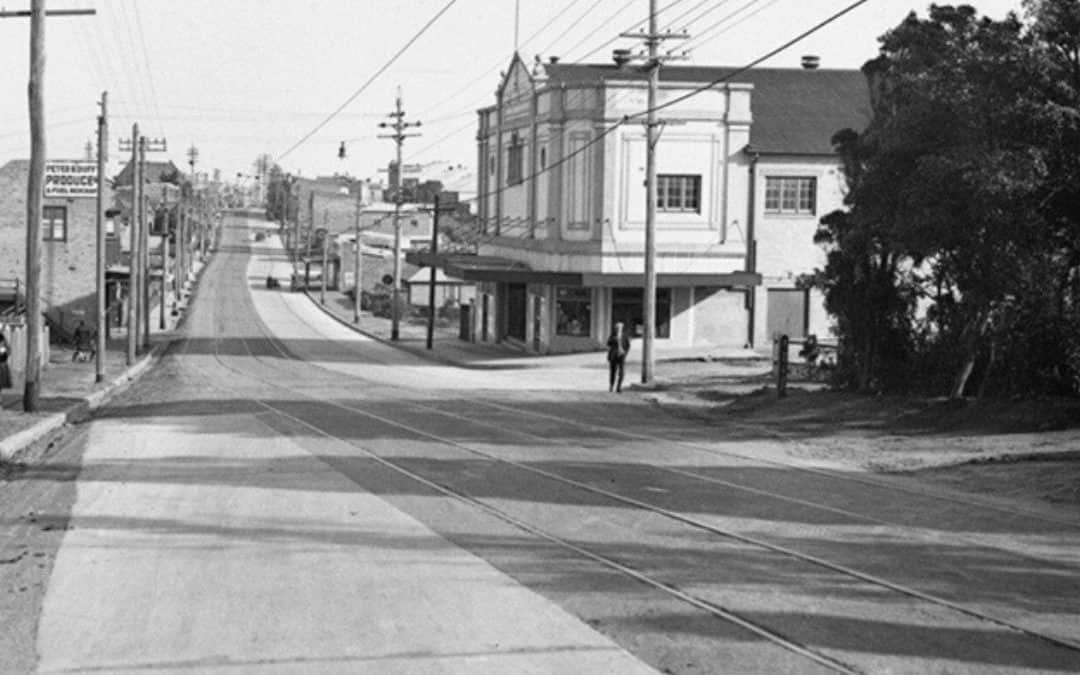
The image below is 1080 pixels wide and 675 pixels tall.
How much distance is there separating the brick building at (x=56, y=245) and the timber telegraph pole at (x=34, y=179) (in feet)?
123

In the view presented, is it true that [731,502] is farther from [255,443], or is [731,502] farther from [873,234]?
[873,234]

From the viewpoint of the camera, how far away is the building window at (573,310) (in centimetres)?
5459

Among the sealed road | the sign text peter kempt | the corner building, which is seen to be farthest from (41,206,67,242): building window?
the sealed road

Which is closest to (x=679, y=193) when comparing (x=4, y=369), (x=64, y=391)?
(x=64, y=391)

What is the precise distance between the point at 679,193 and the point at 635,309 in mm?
4584

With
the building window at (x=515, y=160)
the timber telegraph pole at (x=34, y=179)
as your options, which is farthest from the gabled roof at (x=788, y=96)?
the timber telegraph pole at (x=34, y=179)

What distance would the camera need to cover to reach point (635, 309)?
178 ft

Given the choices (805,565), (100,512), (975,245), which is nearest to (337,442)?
(100,512)

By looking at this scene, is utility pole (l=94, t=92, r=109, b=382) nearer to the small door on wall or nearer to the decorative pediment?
the decorative pediment

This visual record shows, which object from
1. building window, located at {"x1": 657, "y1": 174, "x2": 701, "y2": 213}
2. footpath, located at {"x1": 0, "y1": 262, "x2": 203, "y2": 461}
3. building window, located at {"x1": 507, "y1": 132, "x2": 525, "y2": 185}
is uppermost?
building window, located at {"x1": 507, "y1": 132, "x2": 525, "y2": 185}

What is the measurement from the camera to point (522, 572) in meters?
12.6

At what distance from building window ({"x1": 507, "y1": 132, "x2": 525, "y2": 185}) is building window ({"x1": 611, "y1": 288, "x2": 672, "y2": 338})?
880 cm

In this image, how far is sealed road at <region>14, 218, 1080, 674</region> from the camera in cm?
989

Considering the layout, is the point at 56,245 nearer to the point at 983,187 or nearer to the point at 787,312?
the point at 787,312
